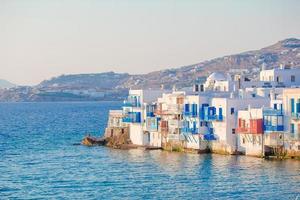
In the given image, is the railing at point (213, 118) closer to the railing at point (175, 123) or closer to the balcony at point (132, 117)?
the railing at point (175, 123)

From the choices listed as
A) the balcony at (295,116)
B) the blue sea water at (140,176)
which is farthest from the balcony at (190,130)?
the balcony at (295,116)

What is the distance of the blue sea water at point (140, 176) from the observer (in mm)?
52594

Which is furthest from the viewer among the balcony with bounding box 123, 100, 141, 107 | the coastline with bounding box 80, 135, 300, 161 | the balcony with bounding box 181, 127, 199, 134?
the balcony with bounding box 123, 100, 141, 107

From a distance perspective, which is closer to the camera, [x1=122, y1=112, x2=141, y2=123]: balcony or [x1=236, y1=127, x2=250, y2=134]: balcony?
[x1=236, y1=127, x2=250, y2=134]: balcony

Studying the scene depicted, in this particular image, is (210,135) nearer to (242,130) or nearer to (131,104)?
(242,130)

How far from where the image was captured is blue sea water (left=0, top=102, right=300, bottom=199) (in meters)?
52.6

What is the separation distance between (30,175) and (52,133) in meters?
48.2

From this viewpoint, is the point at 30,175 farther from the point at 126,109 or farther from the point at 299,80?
the point at 299,80

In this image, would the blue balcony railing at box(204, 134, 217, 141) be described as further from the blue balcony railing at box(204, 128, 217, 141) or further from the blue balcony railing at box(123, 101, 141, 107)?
the blue balcony railing at box(123, 101, 141, 107)

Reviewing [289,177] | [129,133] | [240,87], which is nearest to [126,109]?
[129,133]

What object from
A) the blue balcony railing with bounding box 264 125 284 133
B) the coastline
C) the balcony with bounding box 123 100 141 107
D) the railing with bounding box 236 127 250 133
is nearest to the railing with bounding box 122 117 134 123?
the balcony with bounding box 123 100 141 107

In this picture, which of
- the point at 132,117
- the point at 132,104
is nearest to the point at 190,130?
the point at 132,117

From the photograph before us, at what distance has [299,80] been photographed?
83.9 meters

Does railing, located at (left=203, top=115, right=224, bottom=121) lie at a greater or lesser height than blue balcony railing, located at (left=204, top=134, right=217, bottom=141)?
greater
